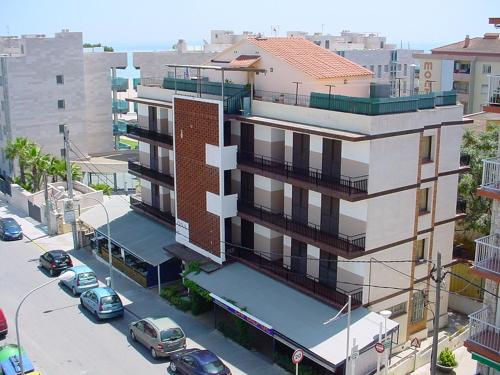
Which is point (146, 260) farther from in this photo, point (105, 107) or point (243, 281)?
point (105, 107)

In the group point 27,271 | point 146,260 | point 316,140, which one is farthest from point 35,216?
point 316,140

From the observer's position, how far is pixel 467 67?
3098 inches

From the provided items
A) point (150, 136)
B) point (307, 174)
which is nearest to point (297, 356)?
point (307, 174)

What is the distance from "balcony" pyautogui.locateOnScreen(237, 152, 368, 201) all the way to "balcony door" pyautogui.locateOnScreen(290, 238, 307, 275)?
3909mm

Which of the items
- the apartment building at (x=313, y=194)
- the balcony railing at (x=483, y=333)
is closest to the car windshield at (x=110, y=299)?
the apartment building at (x=313, y=194)

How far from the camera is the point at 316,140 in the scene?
3475cm

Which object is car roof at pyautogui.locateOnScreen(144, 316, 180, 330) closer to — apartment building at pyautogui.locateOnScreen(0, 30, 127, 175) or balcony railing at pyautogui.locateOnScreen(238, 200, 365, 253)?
balcony railing at pyautogui.locateOnScreen(238, 200, 365, 253)

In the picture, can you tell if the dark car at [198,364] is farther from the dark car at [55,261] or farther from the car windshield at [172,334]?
the dark car at [55,261]

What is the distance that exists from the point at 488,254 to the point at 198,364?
47.0ft

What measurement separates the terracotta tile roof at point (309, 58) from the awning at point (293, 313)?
12.7 m

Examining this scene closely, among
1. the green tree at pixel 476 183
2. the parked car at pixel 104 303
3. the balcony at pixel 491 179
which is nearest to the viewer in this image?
the balcony at pixel 491 179

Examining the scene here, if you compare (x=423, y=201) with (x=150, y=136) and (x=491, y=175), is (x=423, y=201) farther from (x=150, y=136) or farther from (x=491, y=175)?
(x=150, y=136)

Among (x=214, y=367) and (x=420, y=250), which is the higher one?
(x=420, y=250)

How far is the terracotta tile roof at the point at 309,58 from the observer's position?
127 feet
